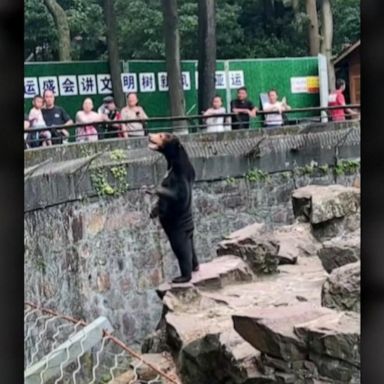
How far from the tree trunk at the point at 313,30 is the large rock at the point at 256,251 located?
247 cm

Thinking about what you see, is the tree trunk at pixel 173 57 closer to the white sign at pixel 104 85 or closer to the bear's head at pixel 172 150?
the white sign at pixel 104 85

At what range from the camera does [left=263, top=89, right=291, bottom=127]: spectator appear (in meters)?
5.72

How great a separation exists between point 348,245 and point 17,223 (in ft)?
11.2

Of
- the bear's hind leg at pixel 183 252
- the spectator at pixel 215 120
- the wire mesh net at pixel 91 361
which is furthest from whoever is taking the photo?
the spectator at pixel 215 120

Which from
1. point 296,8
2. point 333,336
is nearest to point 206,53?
point 296,8

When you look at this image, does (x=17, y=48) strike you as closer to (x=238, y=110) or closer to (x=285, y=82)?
(x=238, y=110)

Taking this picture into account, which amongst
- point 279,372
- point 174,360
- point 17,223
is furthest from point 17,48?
point 174,360

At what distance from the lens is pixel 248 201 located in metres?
5.59

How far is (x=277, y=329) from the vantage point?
8.63 feet

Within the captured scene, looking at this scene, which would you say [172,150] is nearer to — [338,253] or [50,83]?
[338,253]

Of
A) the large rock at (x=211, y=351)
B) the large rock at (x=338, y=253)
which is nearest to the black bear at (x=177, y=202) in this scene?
the large rock at (x=211, y=351)

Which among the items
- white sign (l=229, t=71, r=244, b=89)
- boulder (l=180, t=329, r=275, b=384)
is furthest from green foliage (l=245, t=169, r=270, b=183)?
boulder (l=180, t=329, r=275, b=384)

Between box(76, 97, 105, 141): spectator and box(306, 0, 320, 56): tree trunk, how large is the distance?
196 centimetres

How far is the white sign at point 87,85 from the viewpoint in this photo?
5.66 m
